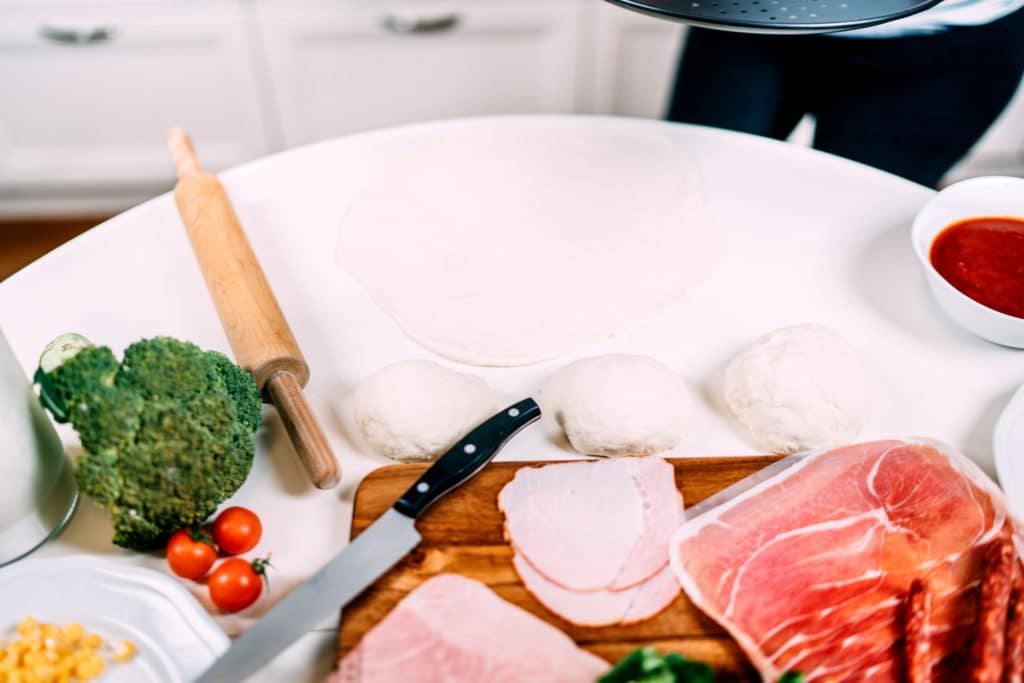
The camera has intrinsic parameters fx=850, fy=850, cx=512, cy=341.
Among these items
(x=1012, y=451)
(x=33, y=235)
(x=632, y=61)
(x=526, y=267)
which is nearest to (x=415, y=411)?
(x=526, y=267)

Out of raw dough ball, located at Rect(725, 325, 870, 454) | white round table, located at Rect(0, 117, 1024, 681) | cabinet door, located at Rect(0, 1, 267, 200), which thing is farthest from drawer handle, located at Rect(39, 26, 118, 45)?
raw dough ball, located at Rect(725, 325, 870, 454)

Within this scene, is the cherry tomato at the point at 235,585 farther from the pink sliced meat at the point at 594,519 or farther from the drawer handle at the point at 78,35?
the drawer handle at the point at 78,35

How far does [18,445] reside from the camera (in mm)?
808

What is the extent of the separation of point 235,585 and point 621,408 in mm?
433

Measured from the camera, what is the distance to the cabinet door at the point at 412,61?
2188 mm

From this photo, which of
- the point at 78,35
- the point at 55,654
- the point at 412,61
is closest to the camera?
the point at 55,654

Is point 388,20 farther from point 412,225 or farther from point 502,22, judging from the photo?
point 412,225

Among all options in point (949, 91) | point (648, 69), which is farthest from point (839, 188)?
point (648, 69)

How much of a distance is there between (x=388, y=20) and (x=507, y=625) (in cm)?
181

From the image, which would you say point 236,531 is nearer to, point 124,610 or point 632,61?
point 124,610

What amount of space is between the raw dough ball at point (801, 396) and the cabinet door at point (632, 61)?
137 centimetres

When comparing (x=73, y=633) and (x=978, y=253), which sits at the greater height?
(x=978, y=253)

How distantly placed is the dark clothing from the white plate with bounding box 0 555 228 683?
117 centimetres

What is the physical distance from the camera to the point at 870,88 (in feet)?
4.69
